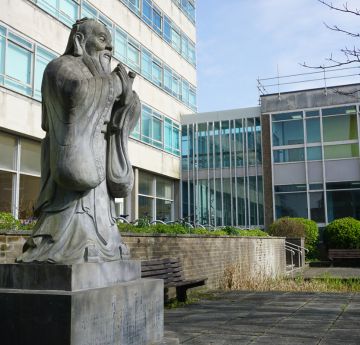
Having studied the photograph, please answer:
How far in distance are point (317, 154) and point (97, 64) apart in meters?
26.0

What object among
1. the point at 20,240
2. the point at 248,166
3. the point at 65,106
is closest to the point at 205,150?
the point at 248,166

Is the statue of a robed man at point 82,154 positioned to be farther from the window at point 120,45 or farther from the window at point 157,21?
the window at point 157,21

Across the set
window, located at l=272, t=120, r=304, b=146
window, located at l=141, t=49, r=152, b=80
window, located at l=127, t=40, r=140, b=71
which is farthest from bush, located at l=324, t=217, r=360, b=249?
window, located at l=127, t=40, r=140, b=71

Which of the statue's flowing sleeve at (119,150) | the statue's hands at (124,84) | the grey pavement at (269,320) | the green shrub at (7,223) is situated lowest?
the grey pavement at (269,320)

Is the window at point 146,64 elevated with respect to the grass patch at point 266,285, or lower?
elevated

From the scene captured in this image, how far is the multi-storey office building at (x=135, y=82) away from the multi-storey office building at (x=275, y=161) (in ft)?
5.23

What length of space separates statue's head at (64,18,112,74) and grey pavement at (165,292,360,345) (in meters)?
3.11

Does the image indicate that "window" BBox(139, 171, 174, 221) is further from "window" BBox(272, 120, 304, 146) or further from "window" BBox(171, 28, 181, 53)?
"window" BBox(171, 28, 181, 53)

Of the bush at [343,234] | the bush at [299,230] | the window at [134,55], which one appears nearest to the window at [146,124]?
the window at [134,55]

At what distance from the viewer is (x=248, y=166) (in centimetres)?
3100

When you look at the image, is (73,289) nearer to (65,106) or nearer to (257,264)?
(65,106)

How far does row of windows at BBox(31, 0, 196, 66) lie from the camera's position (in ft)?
64.6

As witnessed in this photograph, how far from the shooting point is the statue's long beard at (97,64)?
4705 millimetres

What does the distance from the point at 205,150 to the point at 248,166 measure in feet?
9.47
